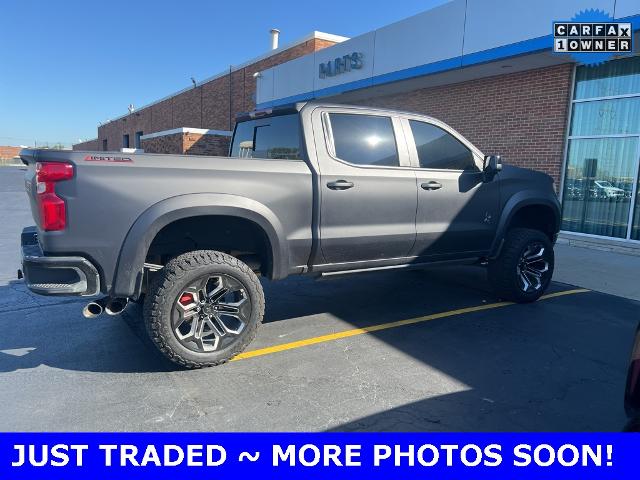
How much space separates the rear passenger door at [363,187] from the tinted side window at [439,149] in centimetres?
22

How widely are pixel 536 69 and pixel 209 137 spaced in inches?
456

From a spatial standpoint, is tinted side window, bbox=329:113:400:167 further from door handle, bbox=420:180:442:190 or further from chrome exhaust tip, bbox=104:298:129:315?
chrome exhaust tip, bbox=104:298:129:315

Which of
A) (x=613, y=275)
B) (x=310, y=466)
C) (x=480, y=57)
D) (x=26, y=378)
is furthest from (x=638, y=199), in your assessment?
(x=26, y=378)

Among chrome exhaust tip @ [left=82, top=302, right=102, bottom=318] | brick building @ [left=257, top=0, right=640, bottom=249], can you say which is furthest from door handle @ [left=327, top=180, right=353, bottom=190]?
brick building @ [left=257, top=0, right=640, bottom=249]

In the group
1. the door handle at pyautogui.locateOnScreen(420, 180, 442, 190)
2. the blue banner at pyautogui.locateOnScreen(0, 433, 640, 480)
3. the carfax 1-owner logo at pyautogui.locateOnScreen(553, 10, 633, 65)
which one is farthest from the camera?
the carfax 1-owner logo at pyautogui.locateOnScreen(553, 10, 633, 65)

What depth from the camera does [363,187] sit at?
13.7 feet

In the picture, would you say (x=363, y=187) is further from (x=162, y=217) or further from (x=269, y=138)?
(x=162, y=217)

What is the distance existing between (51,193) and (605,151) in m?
10.1

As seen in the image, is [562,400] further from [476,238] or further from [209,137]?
[209,137]

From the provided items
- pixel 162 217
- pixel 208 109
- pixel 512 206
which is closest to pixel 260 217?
pixel 162 217

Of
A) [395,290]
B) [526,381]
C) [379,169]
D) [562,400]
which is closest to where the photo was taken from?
[562,400]

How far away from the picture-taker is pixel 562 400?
3.29 metres

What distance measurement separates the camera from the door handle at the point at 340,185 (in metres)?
4.01

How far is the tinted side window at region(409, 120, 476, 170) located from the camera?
4703 mm
